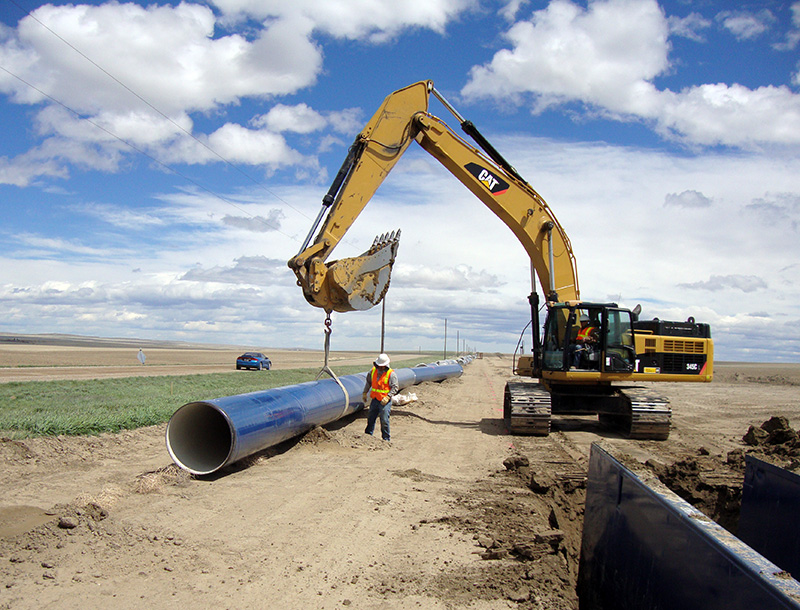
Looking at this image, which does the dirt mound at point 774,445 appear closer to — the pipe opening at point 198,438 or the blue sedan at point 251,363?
the pipe opening at point 198,438

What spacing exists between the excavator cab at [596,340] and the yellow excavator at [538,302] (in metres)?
0.02

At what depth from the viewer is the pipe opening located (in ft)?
26.7

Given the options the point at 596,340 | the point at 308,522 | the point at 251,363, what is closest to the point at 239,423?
the point at 308,522

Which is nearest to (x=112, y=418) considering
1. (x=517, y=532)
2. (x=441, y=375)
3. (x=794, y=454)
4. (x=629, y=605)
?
(x=517, y=532)

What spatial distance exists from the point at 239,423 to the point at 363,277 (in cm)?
402

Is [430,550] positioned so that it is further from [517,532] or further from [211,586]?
[211,586]

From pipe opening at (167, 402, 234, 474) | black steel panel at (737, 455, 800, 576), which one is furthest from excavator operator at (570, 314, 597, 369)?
black steel panel at (737, 455, 800, 576)

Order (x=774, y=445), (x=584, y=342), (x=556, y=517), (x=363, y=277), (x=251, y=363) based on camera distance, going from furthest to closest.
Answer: (x=251, y=363) < (x=584, y=342) < (x=774, y=445) < (x=363, y=277) < (x=556, y=517)

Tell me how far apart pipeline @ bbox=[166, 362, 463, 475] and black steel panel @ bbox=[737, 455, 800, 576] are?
5861 millimetres

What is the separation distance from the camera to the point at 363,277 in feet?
36.6

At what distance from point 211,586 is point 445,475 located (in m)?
4.62

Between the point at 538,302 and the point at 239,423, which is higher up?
the point at 538,302

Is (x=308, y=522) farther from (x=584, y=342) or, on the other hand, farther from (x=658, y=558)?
(x=584, y=342)

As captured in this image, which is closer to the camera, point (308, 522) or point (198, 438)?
point (308, 522)
